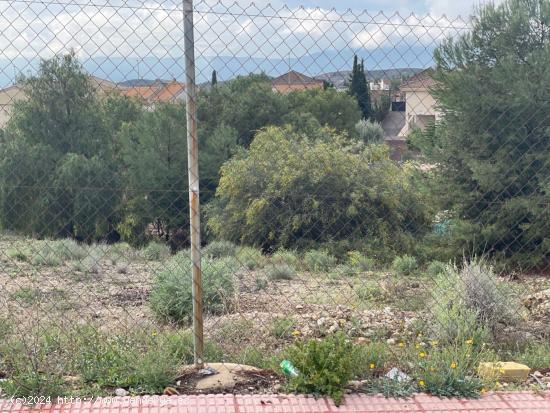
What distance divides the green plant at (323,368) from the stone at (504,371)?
854mm

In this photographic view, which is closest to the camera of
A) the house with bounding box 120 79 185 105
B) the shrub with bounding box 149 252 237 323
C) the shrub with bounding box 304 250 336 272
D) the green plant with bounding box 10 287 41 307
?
the house with bounding box 120 79 185 105

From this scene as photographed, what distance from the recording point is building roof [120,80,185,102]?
4348mm

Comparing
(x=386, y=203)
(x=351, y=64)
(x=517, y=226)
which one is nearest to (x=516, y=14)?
(x=517, y=226)

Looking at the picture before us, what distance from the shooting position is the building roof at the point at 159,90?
4.35 m

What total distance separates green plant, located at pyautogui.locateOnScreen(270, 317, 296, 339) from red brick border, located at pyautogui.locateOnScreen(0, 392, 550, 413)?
149 centimetres

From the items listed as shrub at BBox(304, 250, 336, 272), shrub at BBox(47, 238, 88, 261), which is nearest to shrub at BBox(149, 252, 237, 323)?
shrub at BBox(47, 238, 88, 261)

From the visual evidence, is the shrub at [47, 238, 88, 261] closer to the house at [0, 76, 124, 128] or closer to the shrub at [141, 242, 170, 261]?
the shrub at [141, 242, 170, 261]

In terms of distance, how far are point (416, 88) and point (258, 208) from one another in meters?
12.1

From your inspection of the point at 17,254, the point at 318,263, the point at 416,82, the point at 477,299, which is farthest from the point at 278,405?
the point at 318,263

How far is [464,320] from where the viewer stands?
473 centimetres

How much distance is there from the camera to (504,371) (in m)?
4.04

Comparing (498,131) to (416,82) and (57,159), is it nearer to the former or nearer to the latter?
(416,82)

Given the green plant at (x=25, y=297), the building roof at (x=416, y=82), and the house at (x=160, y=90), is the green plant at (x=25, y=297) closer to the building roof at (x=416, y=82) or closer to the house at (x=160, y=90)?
the house at (x=160, y=90)

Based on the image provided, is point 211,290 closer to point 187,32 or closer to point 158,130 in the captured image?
point 187,32
